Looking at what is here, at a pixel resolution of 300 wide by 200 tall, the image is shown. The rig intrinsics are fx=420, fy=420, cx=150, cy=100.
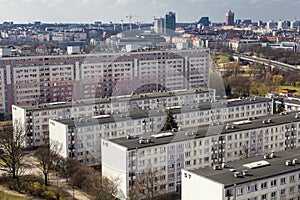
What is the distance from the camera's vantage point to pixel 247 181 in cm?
598

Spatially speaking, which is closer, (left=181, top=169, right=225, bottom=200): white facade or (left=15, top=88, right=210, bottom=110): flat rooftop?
(left=181, top=169, right=225, bottom=200): white facade

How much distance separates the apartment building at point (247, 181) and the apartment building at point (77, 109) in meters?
4.89

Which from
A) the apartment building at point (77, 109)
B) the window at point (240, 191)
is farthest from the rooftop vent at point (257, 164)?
the apartment building at point (77, 109)

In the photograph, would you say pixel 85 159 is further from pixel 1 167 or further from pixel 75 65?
pixel 75 65

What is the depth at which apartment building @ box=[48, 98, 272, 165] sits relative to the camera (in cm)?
990

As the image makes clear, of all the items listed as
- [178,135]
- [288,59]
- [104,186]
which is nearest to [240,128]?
[178,135]

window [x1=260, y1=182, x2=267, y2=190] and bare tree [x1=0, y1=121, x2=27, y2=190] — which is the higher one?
window [x1=260, y1=182, x2=267, y2=190]

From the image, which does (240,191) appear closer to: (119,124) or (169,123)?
(169,123)

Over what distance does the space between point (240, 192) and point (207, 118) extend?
238 inches

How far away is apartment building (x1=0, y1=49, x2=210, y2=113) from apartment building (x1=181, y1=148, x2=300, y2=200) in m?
11.0

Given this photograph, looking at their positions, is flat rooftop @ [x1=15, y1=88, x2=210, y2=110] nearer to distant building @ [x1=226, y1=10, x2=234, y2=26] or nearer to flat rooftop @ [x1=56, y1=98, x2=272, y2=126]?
flat rooftop @ [x1=56, y1=98, x2=272, y2=126]

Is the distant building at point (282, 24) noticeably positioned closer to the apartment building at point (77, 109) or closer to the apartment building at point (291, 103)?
the apartment building at point (291, 103)

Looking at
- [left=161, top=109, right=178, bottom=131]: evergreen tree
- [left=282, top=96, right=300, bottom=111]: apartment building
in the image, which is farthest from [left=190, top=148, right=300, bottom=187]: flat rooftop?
[left=282, top=96, right=300, bottom=111]: apartment building

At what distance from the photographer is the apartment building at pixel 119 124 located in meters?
9.90
